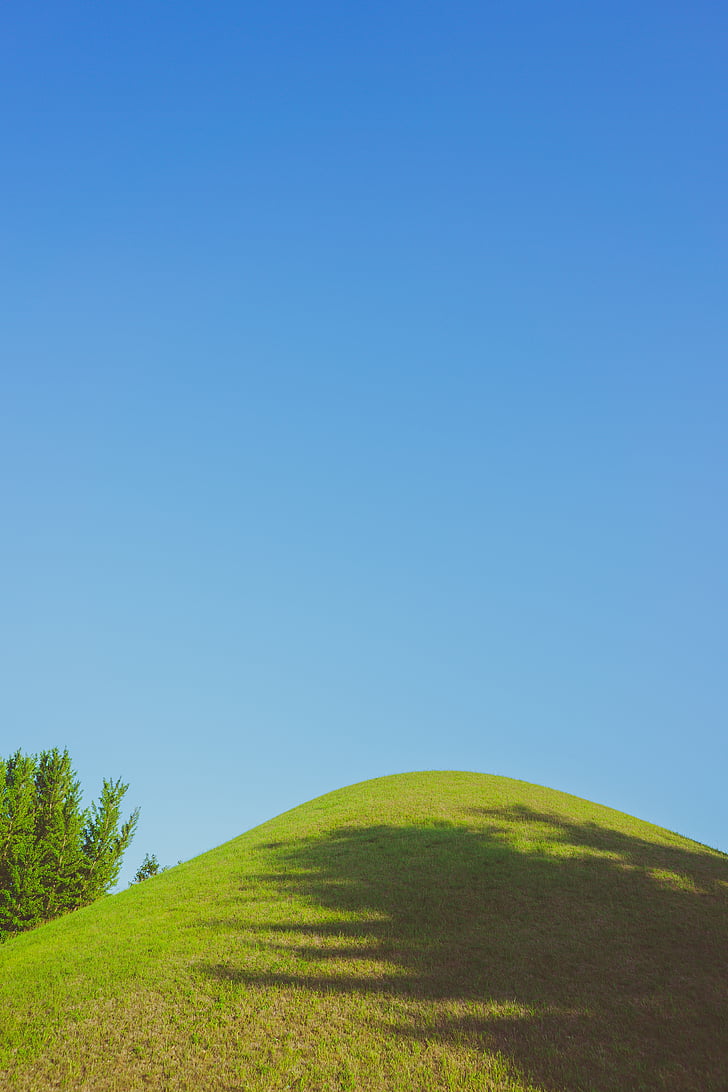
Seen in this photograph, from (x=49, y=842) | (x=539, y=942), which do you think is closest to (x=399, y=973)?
(x=539, y=942)

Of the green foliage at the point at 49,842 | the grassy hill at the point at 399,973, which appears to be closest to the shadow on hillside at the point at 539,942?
the grassy hill at the point at 399,973

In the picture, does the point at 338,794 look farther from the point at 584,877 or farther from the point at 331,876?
the point at 584,877

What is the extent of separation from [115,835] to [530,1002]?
1061 inches

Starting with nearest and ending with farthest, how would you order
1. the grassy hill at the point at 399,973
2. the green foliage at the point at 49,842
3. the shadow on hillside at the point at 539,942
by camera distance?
the grassy hill at the point at 399,973
the shadow on hillside at the point at 539,942
the green foliage at the point at 49,842

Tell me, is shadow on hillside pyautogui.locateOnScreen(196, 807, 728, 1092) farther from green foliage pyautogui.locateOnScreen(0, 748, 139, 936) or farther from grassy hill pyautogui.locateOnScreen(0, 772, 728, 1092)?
green foliage pyautogui.locateOnScreen(0, 748, 139, 936)

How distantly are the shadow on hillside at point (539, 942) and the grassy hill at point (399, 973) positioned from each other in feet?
0.20

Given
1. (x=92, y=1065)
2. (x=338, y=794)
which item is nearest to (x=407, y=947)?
(x=92, y=1065)

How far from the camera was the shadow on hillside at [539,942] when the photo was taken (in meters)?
11.9

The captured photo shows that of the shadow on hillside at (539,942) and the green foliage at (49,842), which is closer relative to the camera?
the shadow on hillside at (539,942)

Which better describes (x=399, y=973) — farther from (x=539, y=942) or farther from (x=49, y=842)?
(x=49, y=842)

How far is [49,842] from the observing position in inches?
1234

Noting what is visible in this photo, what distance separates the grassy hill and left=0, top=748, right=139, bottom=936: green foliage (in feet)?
18.7

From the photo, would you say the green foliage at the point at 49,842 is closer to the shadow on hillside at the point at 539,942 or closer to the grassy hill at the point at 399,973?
the grassy hill at the point at 399,973

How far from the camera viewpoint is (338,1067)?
1162 cm
